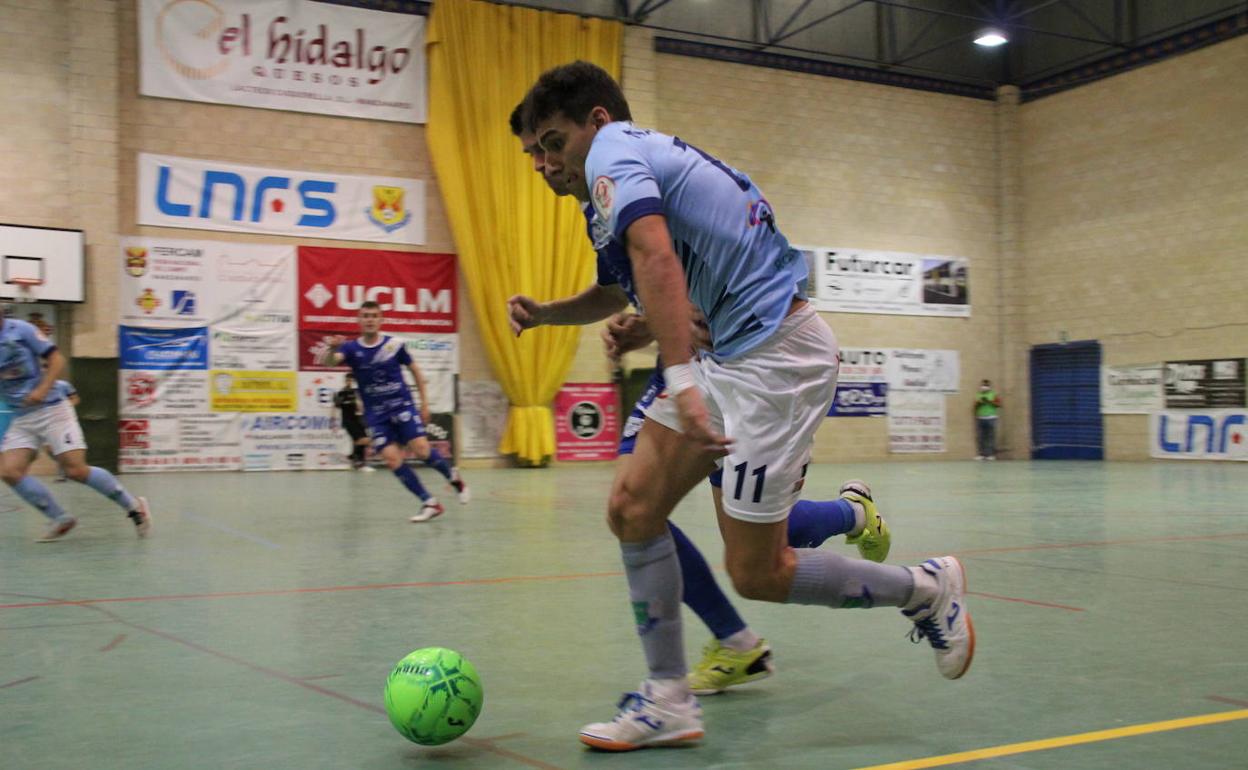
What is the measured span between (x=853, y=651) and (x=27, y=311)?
1686 cm

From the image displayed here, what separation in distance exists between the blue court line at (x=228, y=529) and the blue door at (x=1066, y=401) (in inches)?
773

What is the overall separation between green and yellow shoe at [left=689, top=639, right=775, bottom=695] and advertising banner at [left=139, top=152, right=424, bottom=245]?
17300 mm

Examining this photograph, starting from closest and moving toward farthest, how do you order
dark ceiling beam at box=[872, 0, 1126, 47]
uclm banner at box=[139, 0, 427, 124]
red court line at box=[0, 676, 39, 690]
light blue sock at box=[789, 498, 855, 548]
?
red court line at box=[0, 676, 39, 690] → light blue sock at box=[789, 498, 855, 548] → uclm banner at box=[139, 0, 427, 124] → dark ceiling beam at box=[872, 0, 1126, 47]

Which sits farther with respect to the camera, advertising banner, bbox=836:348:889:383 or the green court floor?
advertising banner, bbox=836:348:889:383

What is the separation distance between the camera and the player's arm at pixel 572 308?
3.67m

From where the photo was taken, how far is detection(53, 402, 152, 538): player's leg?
26.5ft

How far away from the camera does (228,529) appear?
28.9ft

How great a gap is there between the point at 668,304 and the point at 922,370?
2283 centimetres

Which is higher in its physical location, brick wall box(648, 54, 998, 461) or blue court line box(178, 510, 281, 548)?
brick wall box(648, 54, 998, 461)

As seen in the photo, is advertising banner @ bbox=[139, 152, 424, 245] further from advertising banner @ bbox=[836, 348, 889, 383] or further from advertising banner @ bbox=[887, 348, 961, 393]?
advertising banner @ bbox=[887, 348, 961, 393]

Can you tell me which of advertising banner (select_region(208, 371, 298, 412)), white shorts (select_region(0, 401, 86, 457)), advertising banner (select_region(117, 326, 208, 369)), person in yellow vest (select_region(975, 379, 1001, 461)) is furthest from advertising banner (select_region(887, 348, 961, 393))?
white shorts (select_region(0, 401, 86, 457))

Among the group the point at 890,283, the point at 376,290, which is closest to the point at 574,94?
A: the point at 376,290

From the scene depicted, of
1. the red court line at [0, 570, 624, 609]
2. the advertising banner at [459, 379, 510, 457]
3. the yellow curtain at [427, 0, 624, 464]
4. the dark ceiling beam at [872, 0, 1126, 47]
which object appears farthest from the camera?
the dark ceiling beam at [872, 0, 1126, 47]

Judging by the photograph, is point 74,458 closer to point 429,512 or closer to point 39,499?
point 39,499
